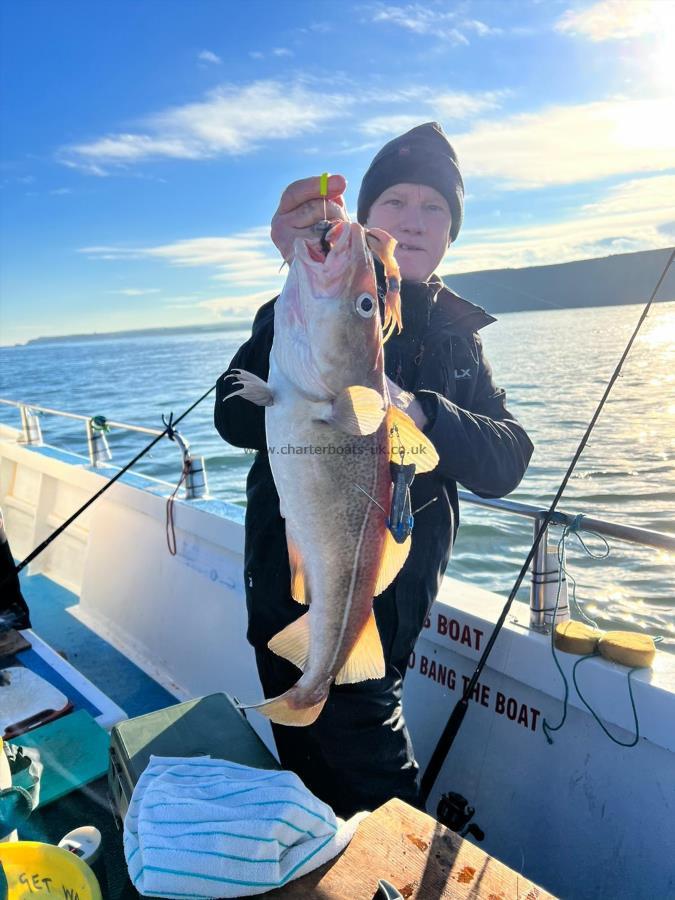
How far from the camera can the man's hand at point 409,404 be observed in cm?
167

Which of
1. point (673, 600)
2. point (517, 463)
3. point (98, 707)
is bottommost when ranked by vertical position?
point (673, 600)

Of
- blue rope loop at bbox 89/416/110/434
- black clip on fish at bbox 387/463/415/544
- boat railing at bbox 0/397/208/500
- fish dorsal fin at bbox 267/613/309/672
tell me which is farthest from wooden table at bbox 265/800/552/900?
blue rope loop at bbox 89/416/110/434

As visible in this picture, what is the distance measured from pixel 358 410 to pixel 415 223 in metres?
1.10

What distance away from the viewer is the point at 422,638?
9.55 feet

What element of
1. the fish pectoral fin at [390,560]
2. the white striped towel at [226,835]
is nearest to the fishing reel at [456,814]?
the white striped towel at [226,835]

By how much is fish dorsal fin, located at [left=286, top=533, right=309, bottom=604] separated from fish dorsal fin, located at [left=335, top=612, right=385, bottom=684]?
0.58ft

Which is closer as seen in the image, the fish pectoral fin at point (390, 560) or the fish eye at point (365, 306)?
the fish eye at point (365, 306)

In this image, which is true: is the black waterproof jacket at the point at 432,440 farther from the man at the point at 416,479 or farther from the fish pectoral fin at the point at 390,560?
the fish pectoral fin at the point at 390,560

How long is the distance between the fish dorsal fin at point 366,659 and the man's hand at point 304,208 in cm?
103

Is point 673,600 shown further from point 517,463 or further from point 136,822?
point 136,822

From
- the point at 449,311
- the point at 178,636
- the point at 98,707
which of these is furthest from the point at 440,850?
the point at 178,636

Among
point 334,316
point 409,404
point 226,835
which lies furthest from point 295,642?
point 334,316

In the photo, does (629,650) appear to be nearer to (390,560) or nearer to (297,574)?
(390,560)

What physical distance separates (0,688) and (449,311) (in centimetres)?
253
